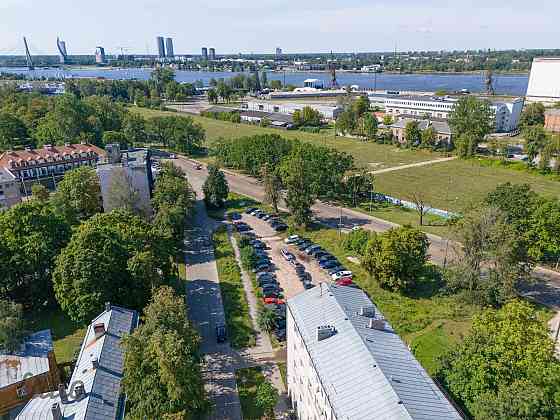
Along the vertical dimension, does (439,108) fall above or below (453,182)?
above

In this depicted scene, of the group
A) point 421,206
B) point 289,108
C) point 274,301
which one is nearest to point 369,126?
point 289,108

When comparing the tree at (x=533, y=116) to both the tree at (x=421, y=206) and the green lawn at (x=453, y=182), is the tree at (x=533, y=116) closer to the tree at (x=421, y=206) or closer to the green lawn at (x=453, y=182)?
the green lawn at (x=453, y=182)

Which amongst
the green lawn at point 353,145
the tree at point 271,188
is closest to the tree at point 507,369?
the tree at point 271,188

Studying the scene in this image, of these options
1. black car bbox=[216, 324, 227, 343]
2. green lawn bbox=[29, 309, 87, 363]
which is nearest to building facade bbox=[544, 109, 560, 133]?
black car bbox=[216, 324, 227, 343]

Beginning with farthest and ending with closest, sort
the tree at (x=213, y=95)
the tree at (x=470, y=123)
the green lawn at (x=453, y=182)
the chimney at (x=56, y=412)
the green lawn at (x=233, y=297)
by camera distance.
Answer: the tree at (x=213, y=95)
the tree at (x=470, y=123)
the green lawn at (x=453, y=182)
the green lawn at (x=233, y=297)
the chimney at (x=56, y=412)

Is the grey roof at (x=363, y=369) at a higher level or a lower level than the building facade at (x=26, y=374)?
higher

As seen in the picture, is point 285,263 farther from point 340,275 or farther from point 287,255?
point 340,275
